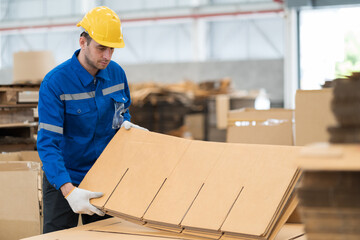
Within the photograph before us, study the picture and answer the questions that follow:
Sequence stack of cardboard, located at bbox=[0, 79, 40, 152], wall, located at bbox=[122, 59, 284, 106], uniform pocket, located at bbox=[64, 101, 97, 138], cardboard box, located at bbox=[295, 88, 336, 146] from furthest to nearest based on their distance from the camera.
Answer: wall, located at bbox=[122, 59, 284, 106] → stack of cardboard, located at bbox=[0, 79, 40, 152] → cardboard box, located at bbox=[295, 88, 336, 146] → uniform pocket, located at bbox=[64, 101, 97, 138]

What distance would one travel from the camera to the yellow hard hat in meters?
2.54

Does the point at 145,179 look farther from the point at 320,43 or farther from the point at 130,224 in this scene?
the point at 320,43

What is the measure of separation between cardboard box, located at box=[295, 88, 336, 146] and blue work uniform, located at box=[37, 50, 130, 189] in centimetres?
100

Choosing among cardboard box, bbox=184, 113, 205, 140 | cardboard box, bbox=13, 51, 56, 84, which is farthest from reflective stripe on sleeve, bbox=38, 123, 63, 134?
cardboard box, bbox=184, 113, 205, 140

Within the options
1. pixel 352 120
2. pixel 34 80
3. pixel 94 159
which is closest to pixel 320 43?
pixel 34 80

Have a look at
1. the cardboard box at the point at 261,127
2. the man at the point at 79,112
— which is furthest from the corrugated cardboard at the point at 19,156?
the cardboard box at the point at 261,127

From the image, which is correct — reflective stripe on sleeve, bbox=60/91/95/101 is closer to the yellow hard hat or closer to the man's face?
the man's face

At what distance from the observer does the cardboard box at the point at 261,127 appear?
11.4ft

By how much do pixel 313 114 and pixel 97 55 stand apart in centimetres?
125

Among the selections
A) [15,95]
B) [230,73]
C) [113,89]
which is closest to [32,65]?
[15,95]

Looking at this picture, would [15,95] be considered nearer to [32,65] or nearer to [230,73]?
[32,65]

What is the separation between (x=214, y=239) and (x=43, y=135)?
96 centimetres

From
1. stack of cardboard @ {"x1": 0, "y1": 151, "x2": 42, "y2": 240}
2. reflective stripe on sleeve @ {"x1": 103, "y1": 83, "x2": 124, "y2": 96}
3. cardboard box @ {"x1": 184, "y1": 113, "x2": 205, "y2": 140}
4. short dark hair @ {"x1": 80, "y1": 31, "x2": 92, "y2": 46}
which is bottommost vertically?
cardboard box @ {"x1": 184, "y1": 113, "x2": 205, "y2": 140}

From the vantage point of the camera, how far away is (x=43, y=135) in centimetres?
248
